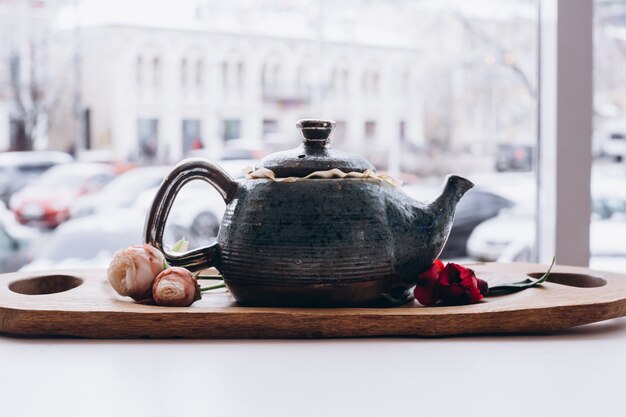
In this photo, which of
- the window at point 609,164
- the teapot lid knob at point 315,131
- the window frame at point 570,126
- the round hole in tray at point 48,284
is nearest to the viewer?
the teapot lid knob at point 315,131

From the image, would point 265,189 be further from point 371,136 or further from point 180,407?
point 371,136

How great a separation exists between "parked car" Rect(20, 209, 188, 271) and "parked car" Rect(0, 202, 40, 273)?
21mm

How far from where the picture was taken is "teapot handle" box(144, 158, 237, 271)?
942mm

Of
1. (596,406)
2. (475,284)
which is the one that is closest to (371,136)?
(475,284)

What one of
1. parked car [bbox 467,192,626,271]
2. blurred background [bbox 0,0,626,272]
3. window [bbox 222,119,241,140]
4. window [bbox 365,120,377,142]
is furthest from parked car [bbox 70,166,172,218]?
parked car [bbox 467,192,626,271]

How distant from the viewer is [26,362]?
2.55ft

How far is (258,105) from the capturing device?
1.76 metres

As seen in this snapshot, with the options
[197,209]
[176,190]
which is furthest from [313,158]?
[197,209]

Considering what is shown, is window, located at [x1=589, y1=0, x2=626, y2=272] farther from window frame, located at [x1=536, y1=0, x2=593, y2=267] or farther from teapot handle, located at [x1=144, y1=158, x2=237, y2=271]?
teapot handle, located at [x1=144, y1=158, x2=237, y2=271]

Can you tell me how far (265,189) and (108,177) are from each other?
0.88m

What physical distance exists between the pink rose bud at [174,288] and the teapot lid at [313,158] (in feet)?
0.49

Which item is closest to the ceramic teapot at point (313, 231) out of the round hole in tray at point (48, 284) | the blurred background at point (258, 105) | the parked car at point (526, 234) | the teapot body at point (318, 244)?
the teapot body at point (318, 244)

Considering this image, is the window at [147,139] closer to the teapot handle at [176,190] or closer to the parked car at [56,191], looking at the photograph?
the parked car at [56,191]

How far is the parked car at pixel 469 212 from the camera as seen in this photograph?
1.80 meters
